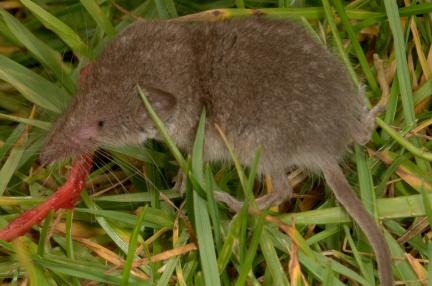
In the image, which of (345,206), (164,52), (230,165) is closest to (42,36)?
(164,52)

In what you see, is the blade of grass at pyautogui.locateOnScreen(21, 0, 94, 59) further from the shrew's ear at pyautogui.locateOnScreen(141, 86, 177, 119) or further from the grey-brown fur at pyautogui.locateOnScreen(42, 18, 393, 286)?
the shrew's ear at pyautogui.locateOnScreen(141, 86, 177, 119)

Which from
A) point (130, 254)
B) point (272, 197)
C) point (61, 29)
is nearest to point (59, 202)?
point (130, 254)

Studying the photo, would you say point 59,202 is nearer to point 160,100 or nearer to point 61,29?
point 160,100

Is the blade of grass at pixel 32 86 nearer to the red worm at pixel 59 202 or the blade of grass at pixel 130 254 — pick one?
the red worm at pixel 59 202

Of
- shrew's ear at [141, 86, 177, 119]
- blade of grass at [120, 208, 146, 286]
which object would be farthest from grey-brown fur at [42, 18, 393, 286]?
blade of grass at [120, 208, 146, 286]

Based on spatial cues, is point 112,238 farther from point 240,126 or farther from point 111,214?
point 240,126

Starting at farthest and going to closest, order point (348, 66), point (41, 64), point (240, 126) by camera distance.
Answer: point (41, 64)
point (348, 66)
point (240, 126)
